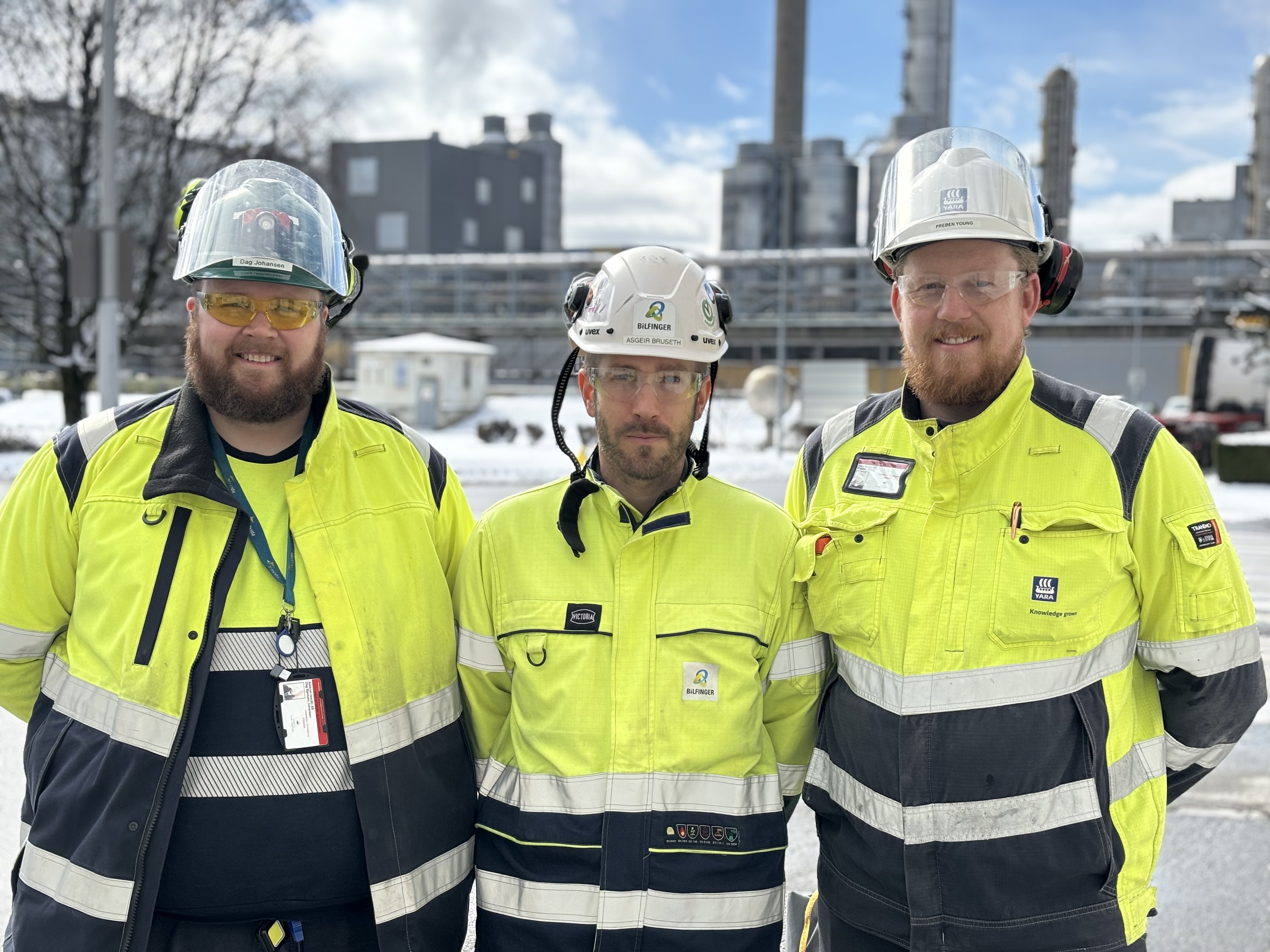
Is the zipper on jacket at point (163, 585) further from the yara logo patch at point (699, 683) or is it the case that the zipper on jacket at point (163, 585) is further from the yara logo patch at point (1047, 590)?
the yara logo patch at point (1047, 590)

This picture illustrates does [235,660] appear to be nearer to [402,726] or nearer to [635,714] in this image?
[402,726]

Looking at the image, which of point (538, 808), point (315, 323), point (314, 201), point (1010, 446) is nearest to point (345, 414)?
point (315, 323)

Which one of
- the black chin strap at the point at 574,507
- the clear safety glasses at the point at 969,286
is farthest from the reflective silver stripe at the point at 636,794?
the clear safety glasses at the point at 969,286

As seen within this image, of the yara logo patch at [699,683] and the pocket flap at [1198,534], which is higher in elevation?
the pocket flap at [1198,534]

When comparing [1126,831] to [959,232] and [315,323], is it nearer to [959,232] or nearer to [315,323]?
[959,232]

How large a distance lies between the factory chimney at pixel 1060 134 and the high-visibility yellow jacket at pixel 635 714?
4892 cm

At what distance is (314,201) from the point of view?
9.33ft

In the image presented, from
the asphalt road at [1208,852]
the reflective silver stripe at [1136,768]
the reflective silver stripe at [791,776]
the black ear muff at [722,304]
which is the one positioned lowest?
the asphalt road at [1208,852]

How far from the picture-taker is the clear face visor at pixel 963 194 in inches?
104

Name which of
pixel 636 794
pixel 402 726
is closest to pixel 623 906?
pixel 636 794

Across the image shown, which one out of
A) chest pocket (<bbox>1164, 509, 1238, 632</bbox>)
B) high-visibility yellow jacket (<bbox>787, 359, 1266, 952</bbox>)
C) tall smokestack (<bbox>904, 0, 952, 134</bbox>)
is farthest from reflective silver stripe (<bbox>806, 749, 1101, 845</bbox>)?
tall smokestack (<bbox>904, 0, 952, 134</bbox>)

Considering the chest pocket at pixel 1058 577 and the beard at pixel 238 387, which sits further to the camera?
the beard at pixel 238 387

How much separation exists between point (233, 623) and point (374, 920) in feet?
2.59

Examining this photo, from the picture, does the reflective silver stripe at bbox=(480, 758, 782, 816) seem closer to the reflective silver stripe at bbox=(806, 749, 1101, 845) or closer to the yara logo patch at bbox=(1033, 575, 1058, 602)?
the reflective silver stripe at bbox=(806, 749, 1101, 845)
